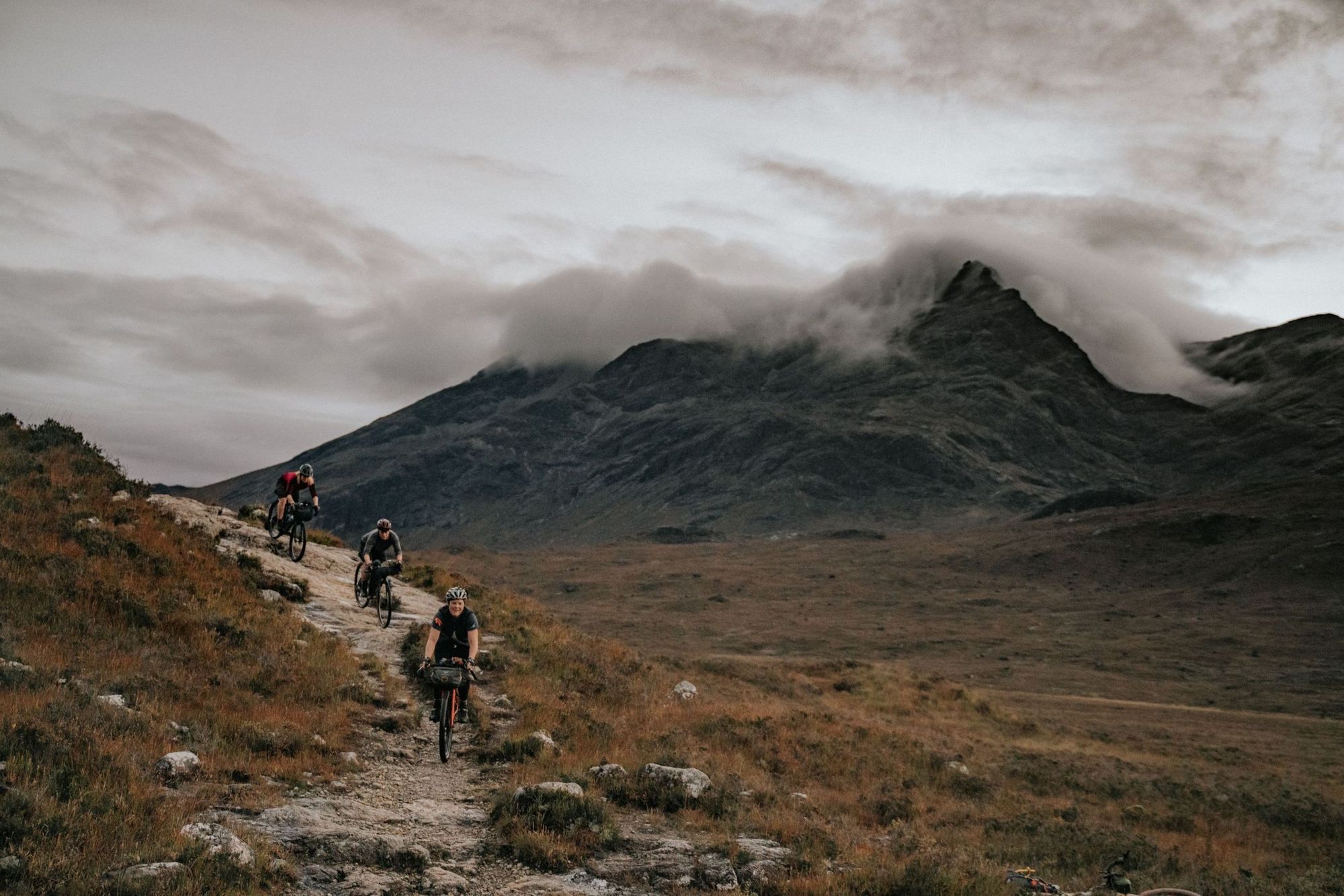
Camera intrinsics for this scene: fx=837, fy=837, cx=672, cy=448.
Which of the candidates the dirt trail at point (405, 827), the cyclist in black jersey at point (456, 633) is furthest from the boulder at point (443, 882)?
the cyclist in black jersey at point (456, 633)

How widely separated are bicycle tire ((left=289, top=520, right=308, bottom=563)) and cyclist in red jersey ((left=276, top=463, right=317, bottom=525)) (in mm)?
485

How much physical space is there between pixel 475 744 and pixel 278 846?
23.4ft

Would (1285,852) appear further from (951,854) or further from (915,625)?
(915,625)

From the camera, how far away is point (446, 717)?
1472 centimetres

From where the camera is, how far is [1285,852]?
23.4 meters

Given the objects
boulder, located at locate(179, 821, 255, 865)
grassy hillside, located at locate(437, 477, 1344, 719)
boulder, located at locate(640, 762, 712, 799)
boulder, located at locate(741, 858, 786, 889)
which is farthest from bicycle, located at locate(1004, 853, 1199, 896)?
grassy hillside, located at locate(437, 477, 1344, 719)

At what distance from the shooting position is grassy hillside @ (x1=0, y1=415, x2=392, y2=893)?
8.38m

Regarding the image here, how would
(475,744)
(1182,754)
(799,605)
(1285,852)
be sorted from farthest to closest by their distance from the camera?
(799,605) < (1182,754) < (1285,852) < (475,744)

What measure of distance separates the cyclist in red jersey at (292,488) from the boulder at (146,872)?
1932cm

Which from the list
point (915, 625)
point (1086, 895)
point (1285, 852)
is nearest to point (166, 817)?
point (1086, 895)

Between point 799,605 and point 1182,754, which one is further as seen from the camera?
point 799,605

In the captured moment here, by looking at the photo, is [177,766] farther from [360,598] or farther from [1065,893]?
[360,598]

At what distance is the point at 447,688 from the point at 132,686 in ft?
16.0

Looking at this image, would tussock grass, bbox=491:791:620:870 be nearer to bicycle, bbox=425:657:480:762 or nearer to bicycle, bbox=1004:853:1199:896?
bicycle, bbox=425:657:480:762
